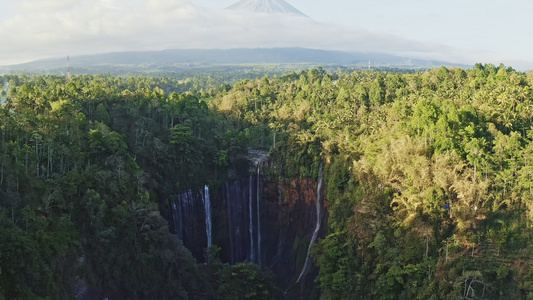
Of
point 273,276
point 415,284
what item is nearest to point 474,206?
point 415,284

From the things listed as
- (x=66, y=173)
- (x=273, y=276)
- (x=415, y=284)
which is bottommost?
(x=273, y=276)

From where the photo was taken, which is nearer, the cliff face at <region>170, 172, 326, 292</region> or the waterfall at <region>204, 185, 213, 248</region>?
the cliff face at <region>170, 172, 326, 292</region>

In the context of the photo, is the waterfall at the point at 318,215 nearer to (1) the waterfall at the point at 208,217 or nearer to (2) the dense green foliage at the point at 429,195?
(2) the dense green foliage at the point at 429,195

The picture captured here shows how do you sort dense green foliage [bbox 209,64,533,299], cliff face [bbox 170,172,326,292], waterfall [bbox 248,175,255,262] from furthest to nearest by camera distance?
waterfall [bbox 248,175,255,262] < cliff face [bbox 170,172,326,292] < dense green foliage [bbox 209,64,533,299]

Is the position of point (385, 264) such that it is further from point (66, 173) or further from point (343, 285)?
point (66, 173)

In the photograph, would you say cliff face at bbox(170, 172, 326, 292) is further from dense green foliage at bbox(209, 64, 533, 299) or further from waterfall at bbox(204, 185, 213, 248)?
dense green foliage at bbox(209, 64, 533, 299)

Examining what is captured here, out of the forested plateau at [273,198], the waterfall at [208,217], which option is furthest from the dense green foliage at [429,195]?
the waterfall at [208,217]

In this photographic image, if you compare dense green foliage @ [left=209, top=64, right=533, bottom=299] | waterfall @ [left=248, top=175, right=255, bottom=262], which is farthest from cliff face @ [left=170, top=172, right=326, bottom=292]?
dense green foliage @ [left=209, top=64, right=533, bottom=299]

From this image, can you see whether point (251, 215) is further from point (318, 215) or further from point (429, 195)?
point (429, 195)
